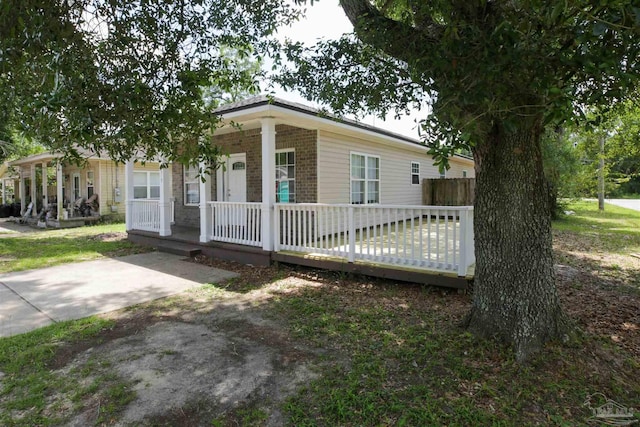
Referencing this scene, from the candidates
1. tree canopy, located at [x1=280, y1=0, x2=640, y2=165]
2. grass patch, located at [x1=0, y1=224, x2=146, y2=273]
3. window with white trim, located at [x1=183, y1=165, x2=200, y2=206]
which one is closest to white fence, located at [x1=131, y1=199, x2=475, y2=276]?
grass patch, located at [x1=0, y1=224, x2=146, y2=273]

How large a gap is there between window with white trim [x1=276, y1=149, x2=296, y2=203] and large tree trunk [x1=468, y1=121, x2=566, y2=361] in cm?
637

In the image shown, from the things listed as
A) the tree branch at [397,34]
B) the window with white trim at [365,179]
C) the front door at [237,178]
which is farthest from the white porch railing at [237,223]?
the tree branch at [397,34]

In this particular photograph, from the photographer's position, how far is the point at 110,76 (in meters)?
3.34

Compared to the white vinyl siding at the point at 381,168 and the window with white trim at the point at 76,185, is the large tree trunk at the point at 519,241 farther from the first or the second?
the window with white trim at the point at 76,185

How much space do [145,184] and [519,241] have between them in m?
17.4

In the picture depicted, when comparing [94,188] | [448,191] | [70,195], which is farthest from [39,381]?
[70,195]

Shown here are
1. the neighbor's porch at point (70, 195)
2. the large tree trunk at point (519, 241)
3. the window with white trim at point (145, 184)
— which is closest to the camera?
the large tree trunk at point (519, 241)

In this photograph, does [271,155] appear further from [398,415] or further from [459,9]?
[398,415]

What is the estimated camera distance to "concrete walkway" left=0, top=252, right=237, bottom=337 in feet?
16.1

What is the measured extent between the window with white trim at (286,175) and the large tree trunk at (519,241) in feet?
20.9

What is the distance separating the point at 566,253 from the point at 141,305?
29.6 feet

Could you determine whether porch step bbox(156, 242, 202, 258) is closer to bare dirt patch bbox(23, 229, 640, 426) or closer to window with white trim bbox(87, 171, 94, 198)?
bare dirt patch bbox(23, 229, 640, 426)

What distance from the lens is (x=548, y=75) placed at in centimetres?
216

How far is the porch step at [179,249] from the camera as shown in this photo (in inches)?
343
